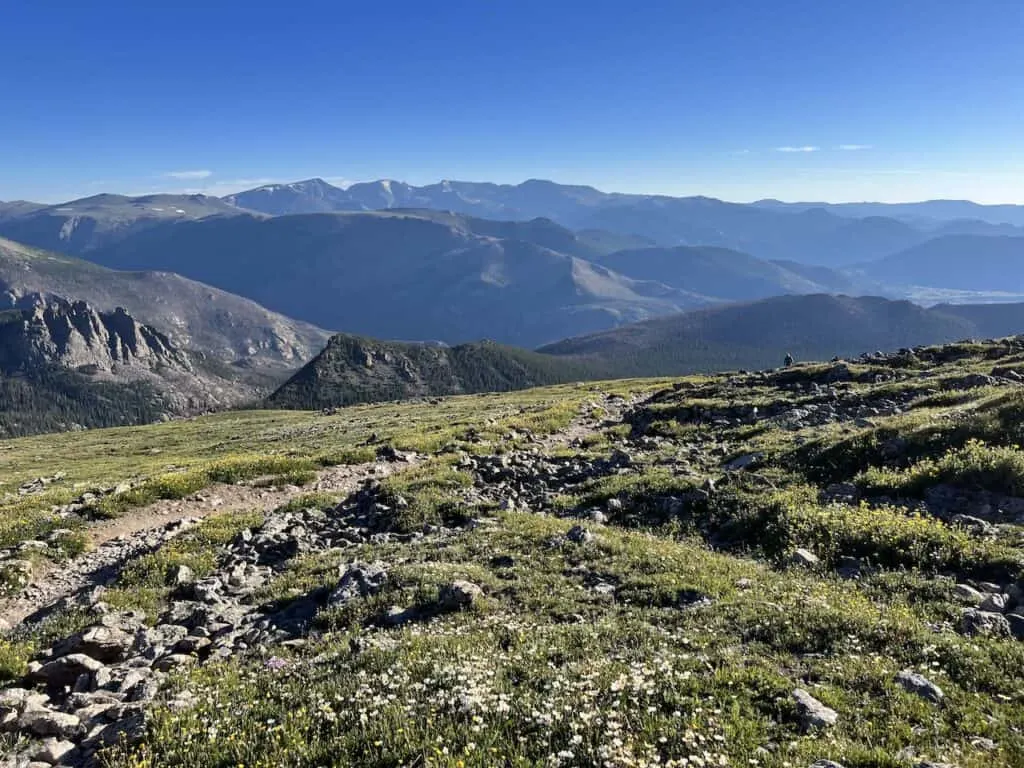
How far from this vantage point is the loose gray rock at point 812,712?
7367 mm

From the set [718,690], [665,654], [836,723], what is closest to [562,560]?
[665,654]

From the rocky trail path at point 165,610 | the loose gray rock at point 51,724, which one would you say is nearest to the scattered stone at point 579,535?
the rocky trail path at point 165,610

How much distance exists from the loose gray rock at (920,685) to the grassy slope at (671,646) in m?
0.18

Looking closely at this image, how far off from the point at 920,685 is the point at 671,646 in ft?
11.4

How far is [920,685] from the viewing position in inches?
316

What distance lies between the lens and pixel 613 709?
7637 mm

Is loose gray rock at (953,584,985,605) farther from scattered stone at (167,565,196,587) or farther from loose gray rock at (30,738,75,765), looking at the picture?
scattered stone at (167,565,196,587)

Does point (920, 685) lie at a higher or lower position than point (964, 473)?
lower

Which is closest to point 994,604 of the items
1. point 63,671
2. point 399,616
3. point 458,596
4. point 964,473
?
point 964,473

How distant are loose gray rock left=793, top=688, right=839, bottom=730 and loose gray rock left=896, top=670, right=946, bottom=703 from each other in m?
1.37

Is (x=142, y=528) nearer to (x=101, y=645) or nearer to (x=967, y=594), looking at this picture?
(x=101, y=645)

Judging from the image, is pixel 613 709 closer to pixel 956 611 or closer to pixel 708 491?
pixel 956 611

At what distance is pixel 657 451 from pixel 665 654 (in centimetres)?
1947

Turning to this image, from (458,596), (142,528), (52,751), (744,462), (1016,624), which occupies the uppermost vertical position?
(1016,624)
